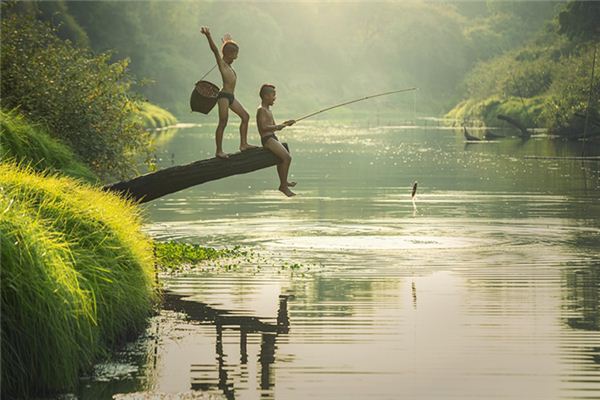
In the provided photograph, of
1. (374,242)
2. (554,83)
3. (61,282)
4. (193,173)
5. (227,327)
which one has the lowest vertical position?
(227,327)

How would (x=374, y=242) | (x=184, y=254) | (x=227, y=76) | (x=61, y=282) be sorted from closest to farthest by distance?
1. (x=61, y=282)
2. (x=227, y=76)
3. (x=184, y=254)
4. (x=374, y=242)

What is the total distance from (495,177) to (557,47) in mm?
76040

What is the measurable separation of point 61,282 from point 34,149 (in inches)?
430

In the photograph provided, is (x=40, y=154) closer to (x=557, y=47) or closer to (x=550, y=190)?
(x=550, y=190)

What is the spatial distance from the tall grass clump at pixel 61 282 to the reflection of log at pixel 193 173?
348 cm

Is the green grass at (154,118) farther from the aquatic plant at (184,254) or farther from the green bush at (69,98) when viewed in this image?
the aquatic plant at (184,254)

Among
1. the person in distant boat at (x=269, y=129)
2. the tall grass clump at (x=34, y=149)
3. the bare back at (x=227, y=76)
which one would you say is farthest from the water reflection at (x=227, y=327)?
the tall grass clump at (x=34, y=149)

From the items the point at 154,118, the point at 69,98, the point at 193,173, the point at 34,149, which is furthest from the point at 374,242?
the point at 154,118

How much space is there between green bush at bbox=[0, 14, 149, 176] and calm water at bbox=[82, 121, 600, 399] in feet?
6.20

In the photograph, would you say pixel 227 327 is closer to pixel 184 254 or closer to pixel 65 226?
pixel 65 226

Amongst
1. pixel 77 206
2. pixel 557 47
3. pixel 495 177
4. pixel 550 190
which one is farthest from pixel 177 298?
pixel 557 47

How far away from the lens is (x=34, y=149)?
23578mm

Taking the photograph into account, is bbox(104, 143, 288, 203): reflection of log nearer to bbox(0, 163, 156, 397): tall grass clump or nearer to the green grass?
bbox(0, 163, 156, 397): tall grass clump

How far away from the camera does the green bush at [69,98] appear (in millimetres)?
28453
